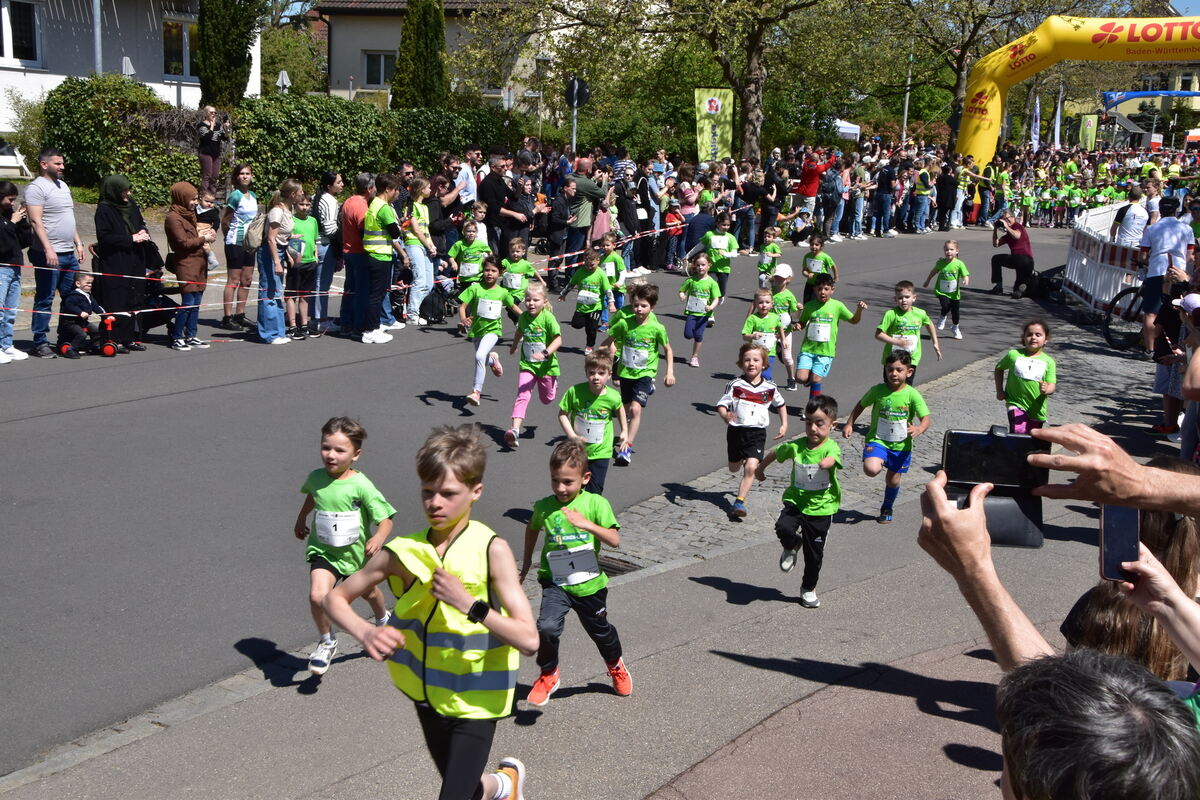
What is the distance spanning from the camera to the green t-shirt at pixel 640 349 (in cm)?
1094

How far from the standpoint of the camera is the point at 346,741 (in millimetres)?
5602

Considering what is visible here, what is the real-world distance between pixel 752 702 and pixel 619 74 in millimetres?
24246

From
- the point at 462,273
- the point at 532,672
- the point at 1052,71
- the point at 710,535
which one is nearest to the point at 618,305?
the point at 462,273

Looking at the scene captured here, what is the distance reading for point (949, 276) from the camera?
1625 cm

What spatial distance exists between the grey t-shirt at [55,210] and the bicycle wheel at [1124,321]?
530 inches

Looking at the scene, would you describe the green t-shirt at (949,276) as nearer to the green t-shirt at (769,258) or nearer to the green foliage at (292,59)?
the green t-shirt at (769,258)

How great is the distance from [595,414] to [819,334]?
4063 mm

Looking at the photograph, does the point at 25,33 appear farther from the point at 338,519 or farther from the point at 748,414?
the point at 338,519

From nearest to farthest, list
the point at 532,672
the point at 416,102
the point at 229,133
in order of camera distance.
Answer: the point at 532,672 < the point at 229,133 < the point at 416,102

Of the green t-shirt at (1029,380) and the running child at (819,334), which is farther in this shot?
the running child at (819,334)

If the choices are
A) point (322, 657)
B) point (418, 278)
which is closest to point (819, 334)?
point (418, 278)

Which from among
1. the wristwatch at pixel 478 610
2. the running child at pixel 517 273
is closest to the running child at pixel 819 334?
the running child at pixel 517 273

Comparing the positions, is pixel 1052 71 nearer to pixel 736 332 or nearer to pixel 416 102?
pixel 416 102

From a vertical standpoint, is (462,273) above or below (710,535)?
above
